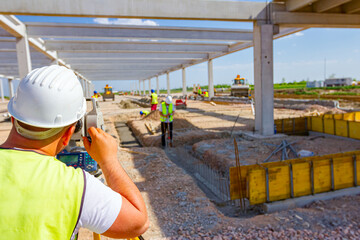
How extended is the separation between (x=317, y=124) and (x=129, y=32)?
31.7 feet

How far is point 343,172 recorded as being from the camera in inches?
207

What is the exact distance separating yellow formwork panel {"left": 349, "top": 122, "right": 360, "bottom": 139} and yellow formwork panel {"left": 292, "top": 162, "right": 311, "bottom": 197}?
4.74 metres

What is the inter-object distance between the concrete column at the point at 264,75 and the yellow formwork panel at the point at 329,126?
209cm

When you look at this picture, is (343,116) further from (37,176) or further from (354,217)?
(37,176)

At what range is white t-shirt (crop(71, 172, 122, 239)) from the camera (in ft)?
3.03

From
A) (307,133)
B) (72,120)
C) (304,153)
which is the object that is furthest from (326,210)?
(307,133)

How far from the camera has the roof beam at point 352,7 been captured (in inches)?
370

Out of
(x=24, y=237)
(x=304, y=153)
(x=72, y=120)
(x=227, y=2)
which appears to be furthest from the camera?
(x=227, y=2)

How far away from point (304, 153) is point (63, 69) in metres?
7.13

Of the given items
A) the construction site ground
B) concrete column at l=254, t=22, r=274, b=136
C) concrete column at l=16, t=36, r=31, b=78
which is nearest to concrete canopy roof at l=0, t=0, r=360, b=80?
concrete column at l=16, t=36, r=31, b=78

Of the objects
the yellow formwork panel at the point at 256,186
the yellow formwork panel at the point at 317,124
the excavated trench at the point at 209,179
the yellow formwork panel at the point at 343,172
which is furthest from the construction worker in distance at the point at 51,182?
the yellow formwork panel at the point at 317,124

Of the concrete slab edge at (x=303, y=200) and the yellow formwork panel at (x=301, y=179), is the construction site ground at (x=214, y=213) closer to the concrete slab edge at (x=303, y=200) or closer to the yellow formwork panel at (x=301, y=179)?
the concrete slab edge at (x=303, y=200)

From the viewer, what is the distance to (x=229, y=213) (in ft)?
16.5

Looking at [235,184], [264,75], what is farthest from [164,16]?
[235,184]
